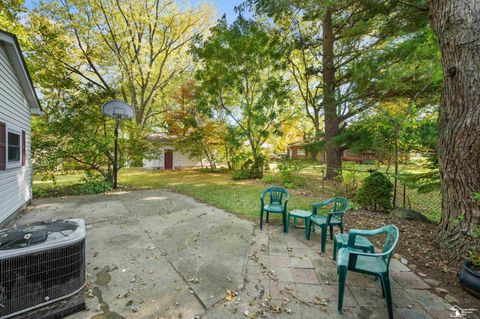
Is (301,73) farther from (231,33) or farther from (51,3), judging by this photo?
(51,3)

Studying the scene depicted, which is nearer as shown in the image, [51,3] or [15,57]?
[15,57]

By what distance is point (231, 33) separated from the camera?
1040 centimetres

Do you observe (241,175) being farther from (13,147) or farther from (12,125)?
(12,125)

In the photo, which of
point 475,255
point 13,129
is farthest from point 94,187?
point 475,255

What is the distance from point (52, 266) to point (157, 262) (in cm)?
136

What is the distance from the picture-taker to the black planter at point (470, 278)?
228 centimetres

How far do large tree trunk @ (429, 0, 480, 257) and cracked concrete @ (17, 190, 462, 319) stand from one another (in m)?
1.09

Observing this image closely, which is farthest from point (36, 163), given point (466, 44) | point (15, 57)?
point (466, 44)

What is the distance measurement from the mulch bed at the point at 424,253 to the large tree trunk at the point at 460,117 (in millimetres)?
244

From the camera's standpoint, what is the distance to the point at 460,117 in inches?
118

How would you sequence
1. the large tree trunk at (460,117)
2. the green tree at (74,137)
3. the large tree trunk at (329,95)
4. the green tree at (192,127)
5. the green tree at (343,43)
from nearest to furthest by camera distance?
the large tree trunk at (460,117), the green tree at (343,43), the green tree at (74,137), the large tree trunk at (329,95), the green tree at (192,127)

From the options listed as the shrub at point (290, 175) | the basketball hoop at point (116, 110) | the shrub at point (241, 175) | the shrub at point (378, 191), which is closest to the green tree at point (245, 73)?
the shrub at point (241, 175)

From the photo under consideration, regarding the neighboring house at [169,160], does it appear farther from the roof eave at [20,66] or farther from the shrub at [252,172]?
the roof eave at [20,66]

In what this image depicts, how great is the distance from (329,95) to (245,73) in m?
4.85
